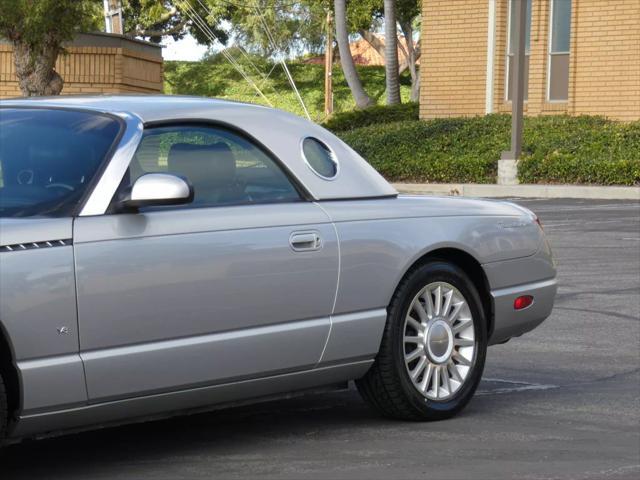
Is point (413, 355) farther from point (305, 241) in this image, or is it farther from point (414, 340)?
point (305, 241)

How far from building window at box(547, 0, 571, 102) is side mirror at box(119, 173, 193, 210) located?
27.2 m

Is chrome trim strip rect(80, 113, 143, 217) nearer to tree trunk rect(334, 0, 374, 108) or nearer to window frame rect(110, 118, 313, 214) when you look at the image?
window frame rect(110, 118, 313, 214)

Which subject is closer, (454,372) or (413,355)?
(413,355)

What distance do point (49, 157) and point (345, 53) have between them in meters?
32.3

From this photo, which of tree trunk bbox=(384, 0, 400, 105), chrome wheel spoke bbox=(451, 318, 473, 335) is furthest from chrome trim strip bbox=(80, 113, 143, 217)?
tree trunk bbox=(384, 0, 400, 105)

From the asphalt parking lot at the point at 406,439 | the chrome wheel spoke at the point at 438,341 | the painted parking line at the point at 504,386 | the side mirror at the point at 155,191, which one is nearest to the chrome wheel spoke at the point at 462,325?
the chrome wheel spoke at the point at 438,341

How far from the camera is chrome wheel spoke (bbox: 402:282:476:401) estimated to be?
6688 mm

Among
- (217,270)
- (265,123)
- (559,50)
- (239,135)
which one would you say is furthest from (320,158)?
(559,50)

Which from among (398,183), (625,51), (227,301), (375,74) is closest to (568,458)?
(227,301)

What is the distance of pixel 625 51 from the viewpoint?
30.2 m

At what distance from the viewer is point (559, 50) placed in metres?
32.0

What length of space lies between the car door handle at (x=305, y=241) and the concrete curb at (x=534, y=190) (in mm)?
18404

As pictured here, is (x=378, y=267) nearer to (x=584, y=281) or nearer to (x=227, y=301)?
(x=227, y=301)

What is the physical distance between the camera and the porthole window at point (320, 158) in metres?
6.44
